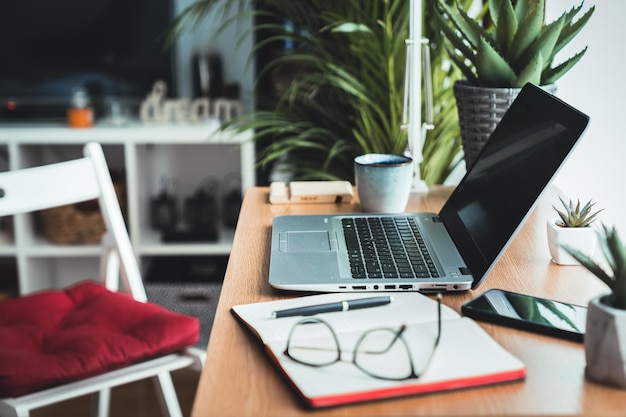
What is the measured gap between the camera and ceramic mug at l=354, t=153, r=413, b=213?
52.3 inches

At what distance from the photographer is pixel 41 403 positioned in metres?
1.33

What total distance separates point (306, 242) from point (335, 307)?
27 centimetres

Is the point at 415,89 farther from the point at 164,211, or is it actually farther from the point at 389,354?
the point at 164,211

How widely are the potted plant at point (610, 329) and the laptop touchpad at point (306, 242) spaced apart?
447 millimetres

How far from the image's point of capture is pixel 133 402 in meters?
2.25

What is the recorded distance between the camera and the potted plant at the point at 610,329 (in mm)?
739

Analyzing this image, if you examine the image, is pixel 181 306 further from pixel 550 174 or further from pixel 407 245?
pixel 550 174

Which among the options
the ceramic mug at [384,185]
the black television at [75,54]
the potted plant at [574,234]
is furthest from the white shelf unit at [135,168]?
the potted plant at [574,234]

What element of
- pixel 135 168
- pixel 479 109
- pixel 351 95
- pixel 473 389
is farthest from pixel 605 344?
pixel 135 168

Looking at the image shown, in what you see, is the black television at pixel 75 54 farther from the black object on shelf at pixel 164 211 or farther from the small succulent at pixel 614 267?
the small succulent at pixel 614 267

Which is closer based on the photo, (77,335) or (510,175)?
(510,175)

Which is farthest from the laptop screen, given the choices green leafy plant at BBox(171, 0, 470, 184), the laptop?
green leafy plant at BBox(171, 0, 470, 184)

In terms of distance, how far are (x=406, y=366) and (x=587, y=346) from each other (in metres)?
0.17

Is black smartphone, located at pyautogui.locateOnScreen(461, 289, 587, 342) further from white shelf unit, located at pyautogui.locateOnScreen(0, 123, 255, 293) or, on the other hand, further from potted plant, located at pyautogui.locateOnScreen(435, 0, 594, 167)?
white shelf unit, located at pyautogui.locateOnScreen(0, 123, 255, 293)
